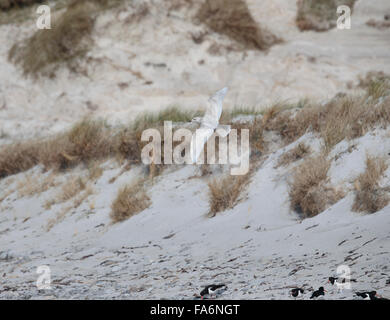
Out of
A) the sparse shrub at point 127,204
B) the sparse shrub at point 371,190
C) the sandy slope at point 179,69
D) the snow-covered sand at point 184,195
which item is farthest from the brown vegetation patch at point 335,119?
the sandy slope at point 179,69

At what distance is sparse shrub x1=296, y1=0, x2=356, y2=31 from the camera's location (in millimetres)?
8297

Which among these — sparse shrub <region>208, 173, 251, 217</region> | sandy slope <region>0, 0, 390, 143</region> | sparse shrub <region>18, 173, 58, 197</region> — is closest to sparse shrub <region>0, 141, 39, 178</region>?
sparse shrub <region>18, 173, 58, 197</region>

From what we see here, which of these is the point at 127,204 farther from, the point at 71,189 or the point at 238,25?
the point at 238,25

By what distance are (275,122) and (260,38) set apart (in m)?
3.08

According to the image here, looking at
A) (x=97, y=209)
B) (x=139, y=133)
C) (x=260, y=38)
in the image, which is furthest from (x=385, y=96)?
(x=260, y=38)

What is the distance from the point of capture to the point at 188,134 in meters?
5.81

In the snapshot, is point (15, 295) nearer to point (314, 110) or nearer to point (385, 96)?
point (314, 110)

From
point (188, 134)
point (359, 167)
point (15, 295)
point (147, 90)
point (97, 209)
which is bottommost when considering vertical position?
Answer: point (15, 295)

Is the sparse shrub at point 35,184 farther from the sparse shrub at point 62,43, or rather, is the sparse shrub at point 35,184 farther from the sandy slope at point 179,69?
the sparse shrub at point 62,43

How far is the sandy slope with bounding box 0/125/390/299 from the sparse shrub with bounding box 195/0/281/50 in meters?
3.41

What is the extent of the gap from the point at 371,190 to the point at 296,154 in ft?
3.95

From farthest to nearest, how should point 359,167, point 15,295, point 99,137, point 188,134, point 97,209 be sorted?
point 99,137, point 188,134, point 97,209, point 359,167, point 15,295

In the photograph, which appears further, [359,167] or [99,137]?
[99,137]

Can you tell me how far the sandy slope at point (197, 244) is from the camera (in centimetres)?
306
